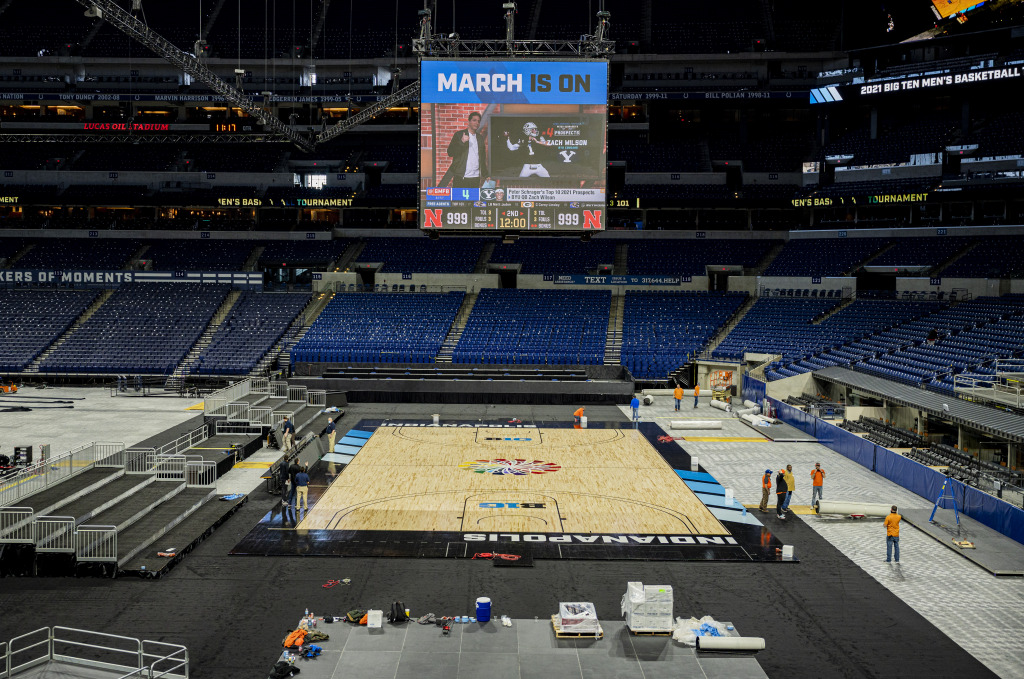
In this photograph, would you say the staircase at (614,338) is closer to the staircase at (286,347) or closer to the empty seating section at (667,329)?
the empty seating section at (667,329)

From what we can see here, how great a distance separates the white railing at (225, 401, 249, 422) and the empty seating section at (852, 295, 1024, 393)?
25.6 m

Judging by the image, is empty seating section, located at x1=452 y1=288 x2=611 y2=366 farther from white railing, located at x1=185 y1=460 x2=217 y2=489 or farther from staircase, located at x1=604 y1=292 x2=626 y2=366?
white railing, located at x1=185 y1=460 x2=217 y2=489

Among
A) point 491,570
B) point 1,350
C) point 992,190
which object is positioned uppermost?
point 992,190

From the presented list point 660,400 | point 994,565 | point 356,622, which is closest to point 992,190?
point 660,400

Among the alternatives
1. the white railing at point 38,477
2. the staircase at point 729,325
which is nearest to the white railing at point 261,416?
the white railing at point 38,477

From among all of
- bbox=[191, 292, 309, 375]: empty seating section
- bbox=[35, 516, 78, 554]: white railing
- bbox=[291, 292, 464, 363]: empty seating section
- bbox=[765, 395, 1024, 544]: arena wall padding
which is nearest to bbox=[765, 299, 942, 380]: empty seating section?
bbox=[765, 395, 1024, 544]: arena wall padding

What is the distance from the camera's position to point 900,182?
4641 cm

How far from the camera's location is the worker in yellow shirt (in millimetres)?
16891

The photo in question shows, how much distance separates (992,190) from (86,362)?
49.8 meters

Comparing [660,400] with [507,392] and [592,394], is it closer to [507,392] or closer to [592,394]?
[592,394]

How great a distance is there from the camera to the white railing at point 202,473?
23266 mm

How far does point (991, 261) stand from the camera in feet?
140

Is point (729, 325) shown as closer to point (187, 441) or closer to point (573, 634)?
point (187, 441)

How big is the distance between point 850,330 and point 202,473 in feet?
105
